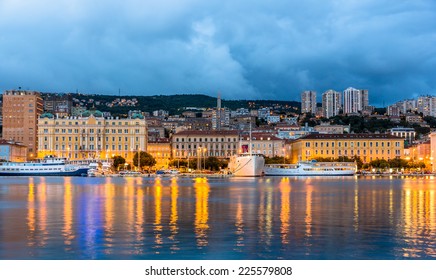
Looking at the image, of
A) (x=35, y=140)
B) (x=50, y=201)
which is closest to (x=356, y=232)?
(x=50, y=201)

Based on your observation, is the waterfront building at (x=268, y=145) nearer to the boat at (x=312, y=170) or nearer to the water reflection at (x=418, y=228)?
the boat at (x=312, y=170)

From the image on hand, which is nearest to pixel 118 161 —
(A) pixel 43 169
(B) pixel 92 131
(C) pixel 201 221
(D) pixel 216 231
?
(B) pixel 92 131

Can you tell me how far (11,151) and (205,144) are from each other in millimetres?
37618

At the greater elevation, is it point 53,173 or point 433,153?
point 433,153

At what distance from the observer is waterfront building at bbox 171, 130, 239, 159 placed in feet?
480

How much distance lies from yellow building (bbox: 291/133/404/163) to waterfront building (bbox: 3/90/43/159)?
6067 centimetres

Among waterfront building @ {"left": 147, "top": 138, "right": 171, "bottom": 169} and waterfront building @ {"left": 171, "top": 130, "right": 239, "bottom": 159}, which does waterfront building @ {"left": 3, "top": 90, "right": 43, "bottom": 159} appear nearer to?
waterfront building @ {"left": 147, "top": 138, "right": 171, "bottom": 169}

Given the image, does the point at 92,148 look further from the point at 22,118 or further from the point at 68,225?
the point at 68,225

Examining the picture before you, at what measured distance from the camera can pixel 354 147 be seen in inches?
5325

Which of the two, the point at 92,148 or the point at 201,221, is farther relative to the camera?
the point at 92,148

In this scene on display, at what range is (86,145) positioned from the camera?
5221 inches

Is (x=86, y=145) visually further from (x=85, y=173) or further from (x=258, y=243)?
(x=258, y=243)
